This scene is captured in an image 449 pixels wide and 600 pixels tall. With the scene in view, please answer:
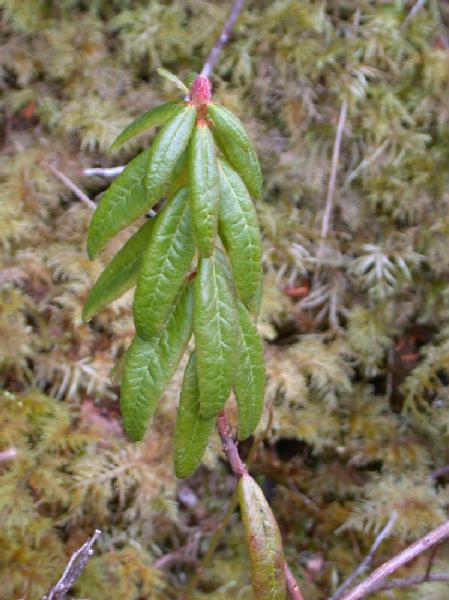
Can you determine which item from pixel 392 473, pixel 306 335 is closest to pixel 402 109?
pixel 306 335

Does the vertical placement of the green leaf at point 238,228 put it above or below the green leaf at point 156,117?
below

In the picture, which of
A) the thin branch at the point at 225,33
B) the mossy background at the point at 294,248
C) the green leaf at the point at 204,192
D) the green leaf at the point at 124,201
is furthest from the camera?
the thin branch at the point at 225,33

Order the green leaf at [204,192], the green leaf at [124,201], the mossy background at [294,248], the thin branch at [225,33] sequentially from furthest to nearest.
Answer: the thin branch at [225,33] < the mossy background at [294,248] < the green leaf at [124,201] < the green leaf at [204,192]

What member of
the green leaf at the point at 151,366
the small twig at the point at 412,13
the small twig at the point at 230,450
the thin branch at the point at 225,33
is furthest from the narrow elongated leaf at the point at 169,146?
the small twig at the point at 412,13

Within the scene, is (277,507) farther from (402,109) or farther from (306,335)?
(402,109)

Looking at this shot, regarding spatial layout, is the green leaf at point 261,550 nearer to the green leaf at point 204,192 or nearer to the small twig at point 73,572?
the small twig at point 73,572

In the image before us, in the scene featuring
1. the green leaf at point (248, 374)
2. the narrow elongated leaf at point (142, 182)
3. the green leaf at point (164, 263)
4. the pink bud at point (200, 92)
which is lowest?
the green leaf at point (248, 374)

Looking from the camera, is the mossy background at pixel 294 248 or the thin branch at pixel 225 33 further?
the thin branch at pixel 225 33

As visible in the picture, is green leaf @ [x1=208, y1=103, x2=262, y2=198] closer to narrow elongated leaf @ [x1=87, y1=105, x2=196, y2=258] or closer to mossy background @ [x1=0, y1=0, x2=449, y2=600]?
narrow elongated leaf @ [x1=87, y1=105, x2=196, y2=258]

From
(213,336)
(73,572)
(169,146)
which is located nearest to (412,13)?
(169,146)
